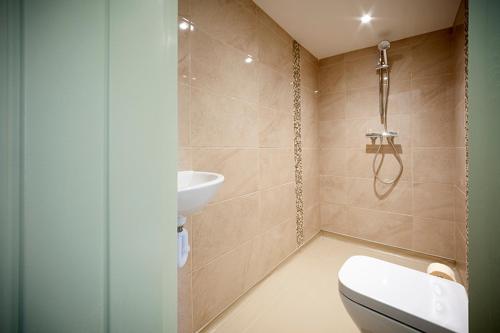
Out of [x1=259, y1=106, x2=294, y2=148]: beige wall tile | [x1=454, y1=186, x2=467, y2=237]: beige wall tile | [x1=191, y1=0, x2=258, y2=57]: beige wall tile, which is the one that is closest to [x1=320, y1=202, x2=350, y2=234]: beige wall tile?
[x1=454, y1=186, x2=467, y2=237]: beige wall tile

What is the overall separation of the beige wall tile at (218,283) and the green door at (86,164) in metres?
0.84

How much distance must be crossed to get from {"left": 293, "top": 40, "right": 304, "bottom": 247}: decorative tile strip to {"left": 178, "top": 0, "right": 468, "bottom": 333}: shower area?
20 mm

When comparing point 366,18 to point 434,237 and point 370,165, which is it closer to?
point 370,165

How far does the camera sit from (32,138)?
0.36 meters

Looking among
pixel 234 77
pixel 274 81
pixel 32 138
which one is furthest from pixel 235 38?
pixel 32 138

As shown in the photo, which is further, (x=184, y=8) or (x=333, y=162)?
(x=333, y=162)

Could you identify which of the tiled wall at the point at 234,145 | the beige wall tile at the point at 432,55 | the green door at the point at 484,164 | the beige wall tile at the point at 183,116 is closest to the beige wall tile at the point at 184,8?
the tiled wall at the point at 234,145

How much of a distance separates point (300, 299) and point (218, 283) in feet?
2.10

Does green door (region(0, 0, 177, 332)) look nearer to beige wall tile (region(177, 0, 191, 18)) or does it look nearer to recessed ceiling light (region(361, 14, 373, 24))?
beige wall tile (region(177, 0, 191, 18))

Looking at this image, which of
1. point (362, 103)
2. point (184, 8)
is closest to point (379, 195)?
point (362, 103)

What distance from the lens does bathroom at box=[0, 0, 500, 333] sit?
1.16 feet

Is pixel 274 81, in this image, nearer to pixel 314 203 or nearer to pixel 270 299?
pixel 314 203

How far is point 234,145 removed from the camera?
1.42 meters

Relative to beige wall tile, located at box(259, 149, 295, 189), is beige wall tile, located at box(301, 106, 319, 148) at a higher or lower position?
higher
